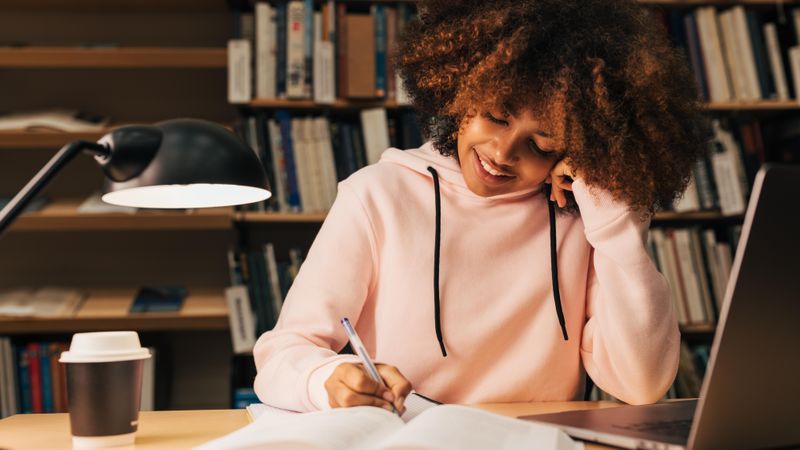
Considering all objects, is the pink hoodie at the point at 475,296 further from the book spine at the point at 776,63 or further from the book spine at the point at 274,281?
the book spine at the point at 776,63

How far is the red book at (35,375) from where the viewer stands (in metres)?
2.23

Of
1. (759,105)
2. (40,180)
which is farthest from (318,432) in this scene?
(759,105)

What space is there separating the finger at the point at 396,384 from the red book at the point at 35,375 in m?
1.76

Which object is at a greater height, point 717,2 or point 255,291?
point 717,2

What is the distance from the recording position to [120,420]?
714 millimetres

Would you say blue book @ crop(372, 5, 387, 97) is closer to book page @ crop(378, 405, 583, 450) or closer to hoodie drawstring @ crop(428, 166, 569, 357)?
hoodie drawstring @ crop(428, 166, 569, 357)

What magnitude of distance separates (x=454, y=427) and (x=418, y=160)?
0.63 m

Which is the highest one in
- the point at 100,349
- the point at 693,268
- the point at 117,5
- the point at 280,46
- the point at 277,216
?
the point at 117,5

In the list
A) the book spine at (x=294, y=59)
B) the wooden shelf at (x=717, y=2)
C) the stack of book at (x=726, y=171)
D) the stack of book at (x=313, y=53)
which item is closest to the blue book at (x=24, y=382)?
the stack of book at (x=313, y=53)

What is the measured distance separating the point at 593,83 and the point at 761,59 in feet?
5.44

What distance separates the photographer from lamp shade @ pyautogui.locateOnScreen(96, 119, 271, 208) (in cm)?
66

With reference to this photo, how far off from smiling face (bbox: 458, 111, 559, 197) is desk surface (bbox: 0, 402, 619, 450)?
33 cm

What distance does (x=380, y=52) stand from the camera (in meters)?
2.29

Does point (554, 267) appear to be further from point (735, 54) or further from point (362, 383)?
point (735, 54)
